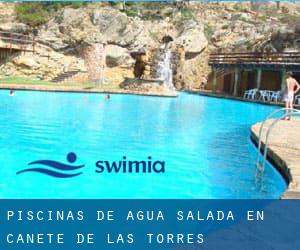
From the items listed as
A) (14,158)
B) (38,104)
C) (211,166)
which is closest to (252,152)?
(211,166)

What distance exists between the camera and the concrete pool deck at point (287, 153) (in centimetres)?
503

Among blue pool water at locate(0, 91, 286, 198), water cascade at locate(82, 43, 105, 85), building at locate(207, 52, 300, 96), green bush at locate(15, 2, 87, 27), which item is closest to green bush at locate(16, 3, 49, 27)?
green bush at locate(15, 2, 87, 27)

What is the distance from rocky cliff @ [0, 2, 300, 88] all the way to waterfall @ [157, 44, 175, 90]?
Result: 1.56 feet

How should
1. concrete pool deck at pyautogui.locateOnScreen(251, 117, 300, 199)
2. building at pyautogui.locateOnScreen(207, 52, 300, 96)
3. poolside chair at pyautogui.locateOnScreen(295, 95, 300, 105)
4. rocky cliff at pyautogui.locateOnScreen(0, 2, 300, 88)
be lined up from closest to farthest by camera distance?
concrete pool deck at pyautogui.locateOnScreen(251, 117, 300, 199), poolside chair at pyautogui.locateOnScreen(295, 95, 300, 105), building at pyautogui.locateOnScreen(207, 52, 300, 96), rocky cliff at pyautogui.locateOnScreen(0, 2, 300, 88)

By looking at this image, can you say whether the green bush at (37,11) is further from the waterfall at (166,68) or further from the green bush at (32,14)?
the waterfall at (166,68)

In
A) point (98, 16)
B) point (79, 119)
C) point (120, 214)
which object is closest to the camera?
point (120, 214)

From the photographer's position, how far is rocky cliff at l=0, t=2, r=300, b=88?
27.4 metres

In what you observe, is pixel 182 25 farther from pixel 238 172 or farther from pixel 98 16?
pixel 238 172

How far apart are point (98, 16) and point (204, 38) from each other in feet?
23.8

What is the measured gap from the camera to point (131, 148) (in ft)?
30.9

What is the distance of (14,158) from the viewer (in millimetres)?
8000

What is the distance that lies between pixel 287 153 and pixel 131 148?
3.27 meters

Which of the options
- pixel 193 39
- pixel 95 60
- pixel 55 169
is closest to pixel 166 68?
pixel 193 39

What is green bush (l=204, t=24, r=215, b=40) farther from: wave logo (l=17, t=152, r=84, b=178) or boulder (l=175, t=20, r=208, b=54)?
wave logo (l=17, t=152, r=84, b=178)
